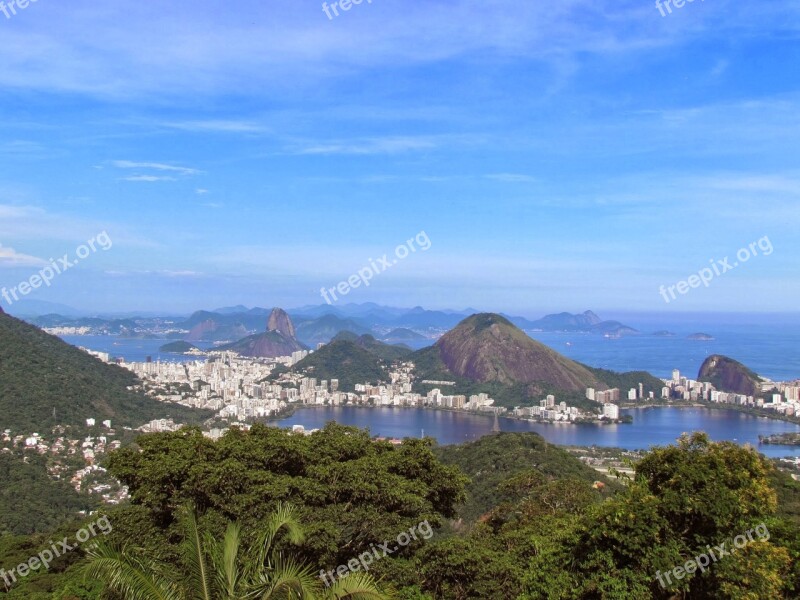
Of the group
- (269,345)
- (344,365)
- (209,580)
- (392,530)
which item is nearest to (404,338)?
(269,345)

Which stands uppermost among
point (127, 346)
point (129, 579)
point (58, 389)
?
point (127, 346)

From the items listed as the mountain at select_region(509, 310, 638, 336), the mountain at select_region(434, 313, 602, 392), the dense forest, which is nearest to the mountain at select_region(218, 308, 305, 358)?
the mountain at select_region(434, 313, 602, 392)

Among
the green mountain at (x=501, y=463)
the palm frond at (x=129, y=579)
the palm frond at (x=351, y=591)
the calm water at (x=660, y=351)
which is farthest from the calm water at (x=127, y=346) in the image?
the palm frond at (x=351, y=591)

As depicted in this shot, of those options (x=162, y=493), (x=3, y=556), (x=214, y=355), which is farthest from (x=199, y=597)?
(x=214, y=355)

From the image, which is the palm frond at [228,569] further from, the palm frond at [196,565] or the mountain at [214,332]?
the mountain at [214,332]

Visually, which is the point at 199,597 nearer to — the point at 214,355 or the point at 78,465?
the point at 78,465

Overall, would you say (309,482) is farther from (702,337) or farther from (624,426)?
(702,337)
